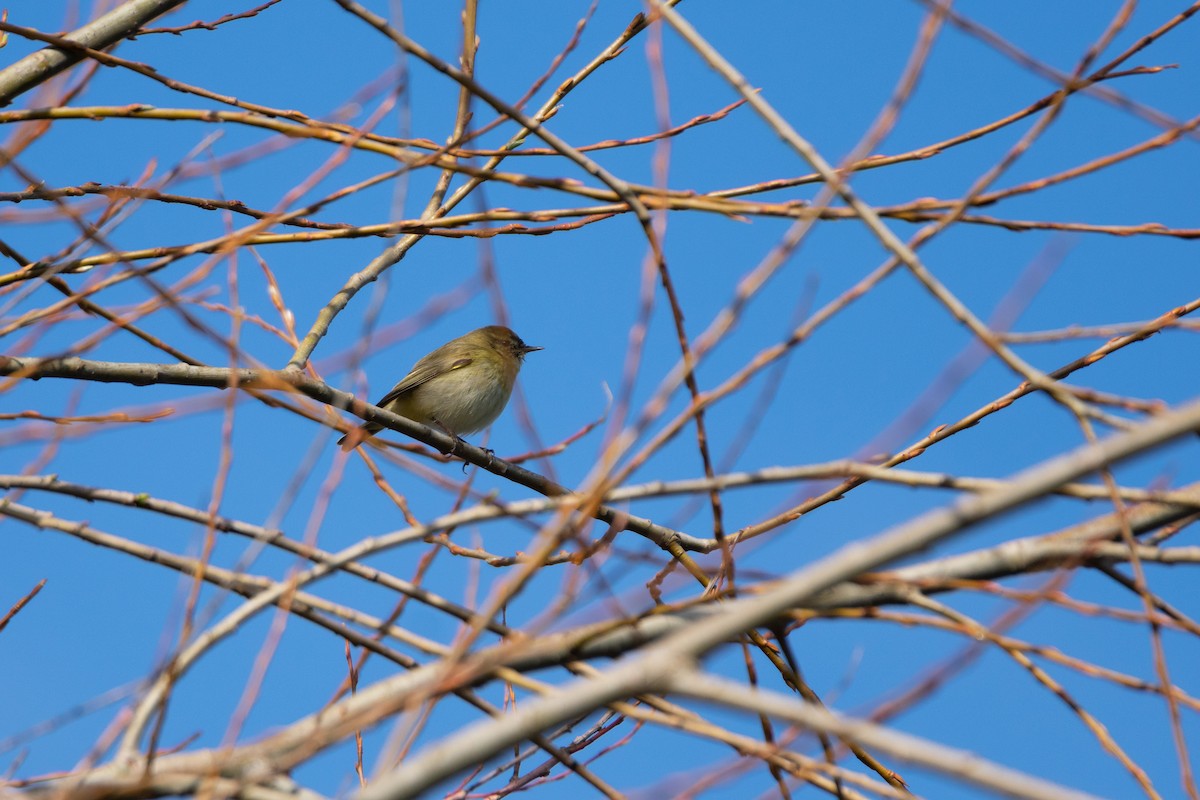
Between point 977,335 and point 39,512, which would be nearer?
point 977,335

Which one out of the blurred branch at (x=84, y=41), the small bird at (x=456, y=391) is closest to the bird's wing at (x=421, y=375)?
the small bird at (x=456, y=391)

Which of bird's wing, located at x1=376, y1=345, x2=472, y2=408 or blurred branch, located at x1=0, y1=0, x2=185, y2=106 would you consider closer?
blurred branch, located at x1=0, y1=0, x2=185, y2=106

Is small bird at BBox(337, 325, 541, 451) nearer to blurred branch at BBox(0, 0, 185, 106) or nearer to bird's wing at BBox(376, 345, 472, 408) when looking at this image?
bird's wing at BBox(376, 345, 472, 408)

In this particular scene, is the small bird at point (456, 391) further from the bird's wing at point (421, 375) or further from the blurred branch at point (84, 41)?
the blurred branch at point (84, 41)

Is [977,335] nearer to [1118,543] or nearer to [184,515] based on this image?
[1118,543]

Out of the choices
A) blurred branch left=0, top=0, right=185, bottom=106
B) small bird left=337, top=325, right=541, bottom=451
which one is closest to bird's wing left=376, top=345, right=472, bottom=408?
small bird left=337, top=325, right=541, bottom=451

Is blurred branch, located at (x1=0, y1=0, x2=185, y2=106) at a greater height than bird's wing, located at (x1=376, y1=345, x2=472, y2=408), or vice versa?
bird's wing, located at (x1=376, y1=345, x2=472, y2=408)

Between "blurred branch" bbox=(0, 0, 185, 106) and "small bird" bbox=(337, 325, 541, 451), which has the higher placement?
"small bird" bbox=(337, 325, 541, 451)

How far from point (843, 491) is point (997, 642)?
5.88 ft

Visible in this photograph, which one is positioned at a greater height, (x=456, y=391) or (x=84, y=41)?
(x=456, y=391)

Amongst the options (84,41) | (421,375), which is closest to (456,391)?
(421,375)

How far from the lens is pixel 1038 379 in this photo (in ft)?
6.18

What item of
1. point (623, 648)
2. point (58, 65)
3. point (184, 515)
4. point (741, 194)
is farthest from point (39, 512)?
point (741, 194)

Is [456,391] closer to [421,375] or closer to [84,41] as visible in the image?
[421,375]
